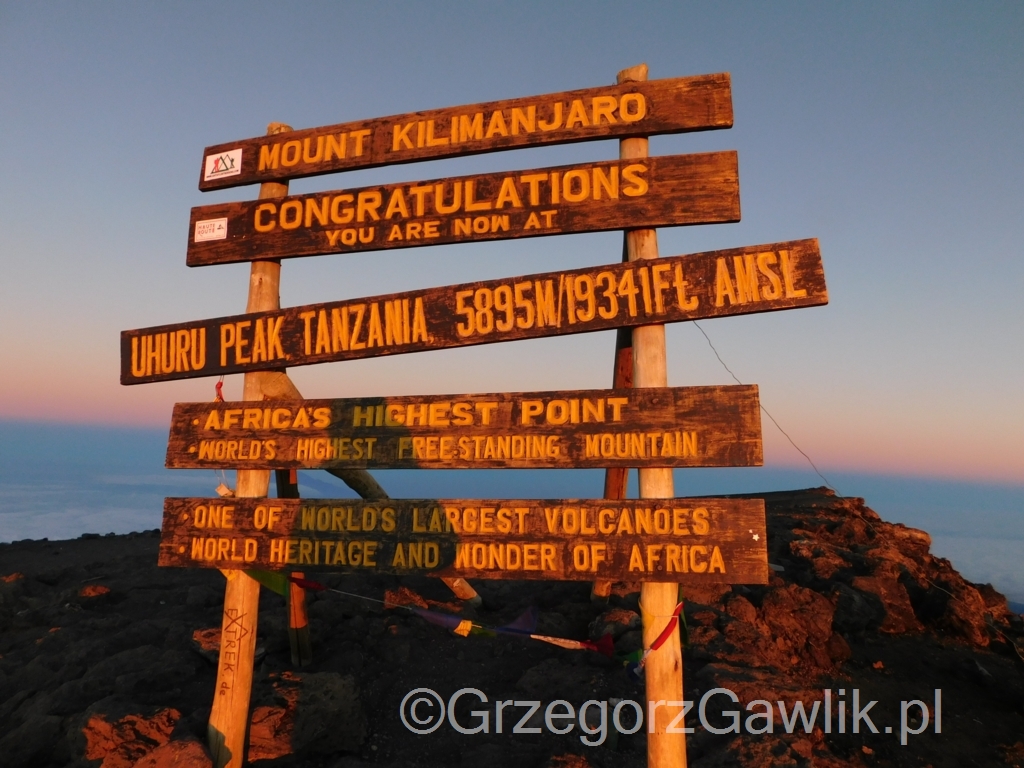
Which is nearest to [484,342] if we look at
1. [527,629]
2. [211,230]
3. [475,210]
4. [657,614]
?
[475,210]

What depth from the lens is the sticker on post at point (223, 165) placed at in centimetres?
630

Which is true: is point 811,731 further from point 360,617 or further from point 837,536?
point 837,536

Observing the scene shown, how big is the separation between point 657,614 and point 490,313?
2506 millimetres

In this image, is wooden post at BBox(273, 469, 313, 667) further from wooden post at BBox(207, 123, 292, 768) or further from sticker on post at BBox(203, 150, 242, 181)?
sticker on post at BBox(203, 150, 242, 181)

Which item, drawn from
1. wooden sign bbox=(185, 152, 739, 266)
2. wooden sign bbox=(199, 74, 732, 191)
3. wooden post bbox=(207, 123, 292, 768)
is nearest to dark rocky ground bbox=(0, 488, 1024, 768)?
wooden post bbox=(207, 123, 292, 768)

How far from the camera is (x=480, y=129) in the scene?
555 centimetres

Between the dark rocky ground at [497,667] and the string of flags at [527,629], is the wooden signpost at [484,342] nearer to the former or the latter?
the string of flags at [527,629]

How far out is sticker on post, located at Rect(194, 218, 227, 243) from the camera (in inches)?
244

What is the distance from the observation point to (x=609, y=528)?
4.78 metres

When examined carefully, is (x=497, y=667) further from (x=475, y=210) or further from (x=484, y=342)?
(x=475, y=210)

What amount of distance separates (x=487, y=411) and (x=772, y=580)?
5.61 metres

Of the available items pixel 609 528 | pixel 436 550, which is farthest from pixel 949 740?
pixel 436 550

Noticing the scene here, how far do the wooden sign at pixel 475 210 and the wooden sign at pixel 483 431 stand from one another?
4.26ft

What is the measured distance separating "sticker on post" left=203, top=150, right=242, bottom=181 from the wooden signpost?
3cm
